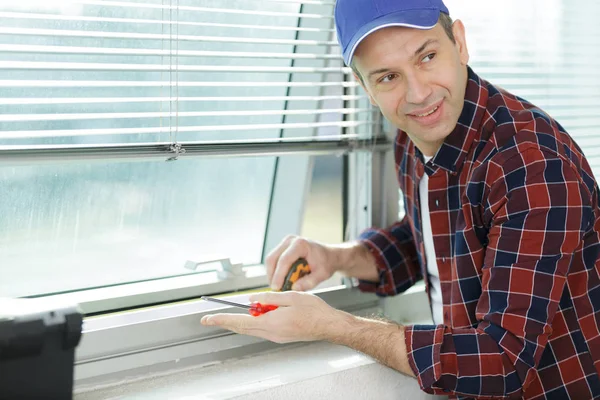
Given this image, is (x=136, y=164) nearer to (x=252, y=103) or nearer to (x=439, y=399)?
(x=252, y=103)

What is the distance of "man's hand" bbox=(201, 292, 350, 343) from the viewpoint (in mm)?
1389

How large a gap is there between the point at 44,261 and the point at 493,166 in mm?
948

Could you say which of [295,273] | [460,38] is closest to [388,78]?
[460,38]

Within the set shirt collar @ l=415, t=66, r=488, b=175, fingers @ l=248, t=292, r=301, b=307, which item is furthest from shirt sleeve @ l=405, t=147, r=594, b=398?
fingers @ l=248, t=292, r=301, b=307

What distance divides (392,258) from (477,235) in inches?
13.9

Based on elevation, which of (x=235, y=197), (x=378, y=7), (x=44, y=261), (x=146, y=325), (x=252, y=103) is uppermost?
(x=378, y=7)

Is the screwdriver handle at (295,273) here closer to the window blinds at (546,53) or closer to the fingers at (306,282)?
the fingers at (306,282)

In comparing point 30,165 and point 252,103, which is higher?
point 252,103

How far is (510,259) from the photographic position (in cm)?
135

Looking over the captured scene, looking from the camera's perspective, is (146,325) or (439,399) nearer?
(146,325)

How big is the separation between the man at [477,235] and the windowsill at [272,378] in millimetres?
113

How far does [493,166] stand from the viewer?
1402mm

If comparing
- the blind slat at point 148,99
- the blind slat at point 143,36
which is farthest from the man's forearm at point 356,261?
the blind slat at point 143,36

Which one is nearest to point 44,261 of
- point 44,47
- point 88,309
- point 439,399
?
point 88,309
